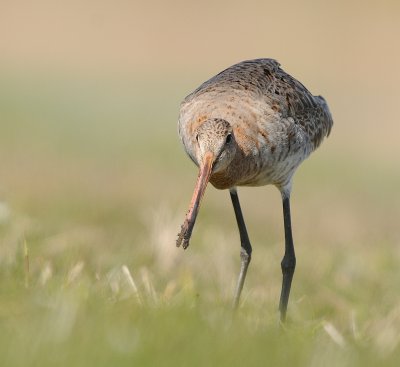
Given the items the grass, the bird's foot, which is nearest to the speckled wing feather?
the grass

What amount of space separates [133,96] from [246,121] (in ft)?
53.5

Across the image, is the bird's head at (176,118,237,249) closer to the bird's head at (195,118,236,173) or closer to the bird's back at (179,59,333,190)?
the bird's head at (195,118,236,173)

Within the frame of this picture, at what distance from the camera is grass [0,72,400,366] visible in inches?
144

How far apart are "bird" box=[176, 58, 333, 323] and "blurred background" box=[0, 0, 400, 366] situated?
2.10ft

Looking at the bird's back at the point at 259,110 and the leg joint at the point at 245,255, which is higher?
the bird's back at the point at 259,110

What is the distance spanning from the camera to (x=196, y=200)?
5.64 m

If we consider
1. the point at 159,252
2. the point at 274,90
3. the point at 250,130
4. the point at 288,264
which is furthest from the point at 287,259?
the point at 250,130

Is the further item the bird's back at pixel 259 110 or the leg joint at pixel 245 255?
the leg joint at pixel 245 255

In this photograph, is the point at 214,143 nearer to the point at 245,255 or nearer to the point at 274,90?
the point at 274,90

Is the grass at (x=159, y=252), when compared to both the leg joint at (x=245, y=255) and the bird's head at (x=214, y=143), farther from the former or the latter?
the bird's head at (x=214, y=143)

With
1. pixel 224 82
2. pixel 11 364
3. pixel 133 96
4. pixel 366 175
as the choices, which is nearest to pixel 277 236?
pixel 224 82

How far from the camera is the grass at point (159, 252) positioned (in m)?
3.67

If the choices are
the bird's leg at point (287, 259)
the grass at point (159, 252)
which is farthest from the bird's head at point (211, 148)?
the bird's leg at point (287, 259)

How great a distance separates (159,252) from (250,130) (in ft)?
4.59
